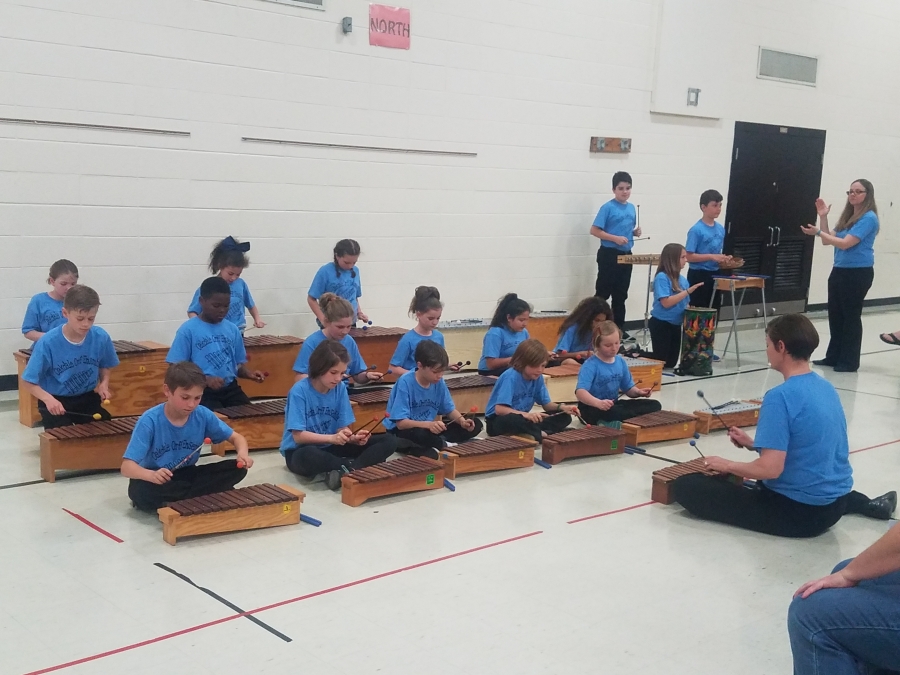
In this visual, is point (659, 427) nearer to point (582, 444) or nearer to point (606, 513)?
point (582, 444)

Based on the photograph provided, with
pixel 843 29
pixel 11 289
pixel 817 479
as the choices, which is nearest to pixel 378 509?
pixel 817 479

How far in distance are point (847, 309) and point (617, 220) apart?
269 cm

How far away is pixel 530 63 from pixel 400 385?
5.52 meters

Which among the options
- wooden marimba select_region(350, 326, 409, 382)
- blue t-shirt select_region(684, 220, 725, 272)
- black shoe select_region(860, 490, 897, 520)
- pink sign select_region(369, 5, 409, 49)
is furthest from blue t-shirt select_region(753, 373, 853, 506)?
pink sign select_region(369, 5, 409, 49)

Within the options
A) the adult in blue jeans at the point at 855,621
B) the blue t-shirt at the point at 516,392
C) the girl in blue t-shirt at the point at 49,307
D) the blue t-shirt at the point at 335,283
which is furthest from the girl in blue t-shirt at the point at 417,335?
the adult in blue jeans at the point at 855,621

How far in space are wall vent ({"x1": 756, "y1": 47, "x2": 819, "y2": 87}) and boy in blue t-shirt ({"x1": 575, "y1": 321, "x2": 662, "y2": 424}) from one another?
7525 millimetres

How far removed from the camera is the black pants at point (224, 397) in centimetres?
645

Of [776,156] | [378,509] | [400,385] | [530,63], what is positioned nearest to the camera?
[378,509]

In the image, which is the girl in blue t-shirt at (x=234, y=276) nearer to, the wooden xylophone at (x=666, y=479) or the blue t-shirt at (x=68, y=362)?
the blue t-shirt at (x=68, y=362)

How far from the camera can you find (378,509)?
5168 millimetres

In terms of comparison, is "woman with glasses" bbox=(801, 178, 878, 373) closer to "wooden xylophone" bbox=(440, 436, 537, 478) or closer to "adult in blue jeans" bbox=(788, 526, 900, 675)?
"wooden xylophone" bbox=(440, 436, 537, 478)

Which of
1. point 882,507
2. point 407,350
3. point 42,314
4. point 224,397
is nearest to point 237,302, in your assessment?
point 224,397

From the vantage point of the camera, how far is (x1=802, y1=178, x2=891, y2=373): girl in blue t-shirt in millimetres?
9320

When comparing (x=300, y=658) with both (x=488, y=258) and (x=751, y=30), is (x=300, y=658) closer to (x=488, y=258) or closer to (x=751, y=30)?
(x=488, y=258)
